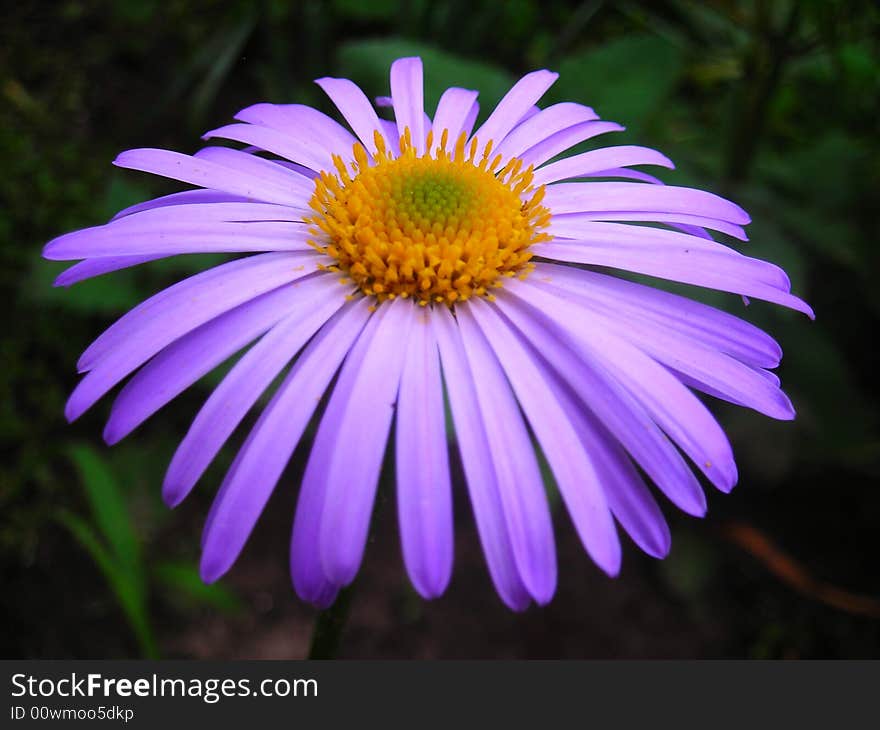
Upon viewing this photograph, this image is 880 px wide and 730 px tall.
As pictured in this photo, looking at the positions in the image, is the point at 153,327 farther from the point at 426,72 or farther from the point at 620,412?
the point at 426,72

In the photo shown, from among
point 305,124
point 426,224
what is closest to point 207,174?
point 305,124

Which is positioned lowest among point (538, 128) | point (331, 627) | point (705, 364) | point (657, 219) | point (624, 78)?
point (331, 627)

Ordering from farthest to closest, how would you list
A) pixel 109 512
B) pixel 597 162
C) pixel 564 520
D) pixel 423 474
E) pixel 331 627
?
1. pixel 564 520
2. pixel 109 512
3. pixel 597 162
4. pixel 331 627
5. pixel 423 474

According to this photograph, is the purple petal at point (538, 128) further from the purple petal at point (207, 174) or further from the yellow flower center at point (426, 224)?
the purple petal at point (207, 174)

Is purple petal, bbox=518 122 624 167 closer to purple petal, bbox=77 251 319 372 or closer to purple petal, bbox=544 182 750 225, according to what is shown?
purple petal, bbox=544 182 750 225

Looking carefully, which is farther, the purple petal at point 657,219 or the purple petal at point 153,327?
the purple petal at point 657,219

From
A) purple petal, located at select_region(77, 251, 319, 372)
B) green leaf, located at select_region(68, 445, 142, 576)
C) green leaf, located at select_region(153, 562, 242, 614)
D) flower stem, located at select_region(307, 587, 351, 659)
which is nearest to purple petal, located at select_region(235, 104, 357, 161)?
purple petal, located at select_region(77, 251, 319, 372)

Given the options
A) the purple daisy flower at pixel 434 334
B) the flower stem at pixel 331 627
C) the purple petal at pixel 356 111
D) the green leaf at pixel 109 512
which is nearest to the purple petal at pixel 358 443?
the purple daisy flower at pixel 434 334
